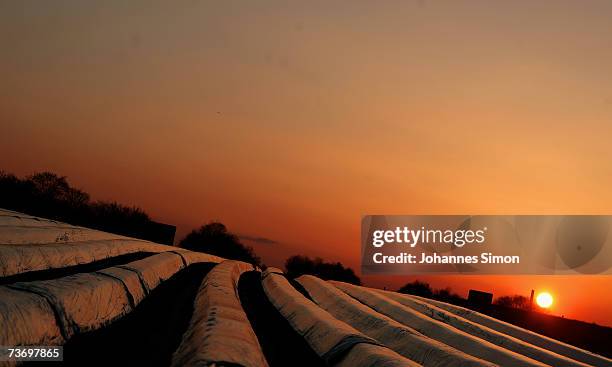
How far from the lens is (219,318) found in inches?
142

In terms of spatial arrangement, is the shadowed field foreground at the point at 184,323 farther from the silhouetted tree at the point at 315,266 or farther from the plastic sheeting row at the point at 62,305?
the silhouetted tree at the point at 315,266

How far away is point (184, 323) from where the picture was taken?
4250mm

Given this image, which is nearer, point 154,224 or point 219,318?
point 219,318

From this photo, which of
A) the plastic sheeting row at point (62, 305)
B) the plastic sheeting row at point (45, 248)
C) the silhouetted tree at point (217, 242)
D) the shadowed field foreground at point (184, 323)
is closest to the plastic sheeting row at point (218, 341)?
the shadowed field foreground at point (184, 323)

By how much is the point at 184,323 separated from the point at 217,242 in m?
33.1

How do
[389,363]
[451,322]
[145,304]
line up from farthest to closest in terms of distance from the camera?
[451,322], [145,304], [389,363]

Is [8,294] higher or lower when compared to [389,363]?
higher

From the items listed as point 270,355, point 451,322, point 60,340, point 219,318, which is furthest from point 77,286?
point 451,322

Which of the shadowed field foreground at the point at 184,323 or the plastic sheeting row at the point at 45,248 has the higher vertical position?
the plastic sheeting row at the point at 45,248

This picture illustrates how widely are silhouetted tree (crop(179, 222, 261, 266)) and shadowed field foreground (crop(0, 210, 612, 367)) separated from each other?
1060 inches

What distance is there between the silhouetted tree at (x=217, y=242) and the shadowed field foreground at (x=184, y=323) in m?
26.9

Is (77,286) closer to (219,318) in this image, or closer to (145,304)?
(219,318)

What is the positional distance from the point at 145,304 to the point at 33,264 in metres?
1.13

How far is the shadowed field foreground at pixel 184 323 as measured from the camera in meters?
2.92
